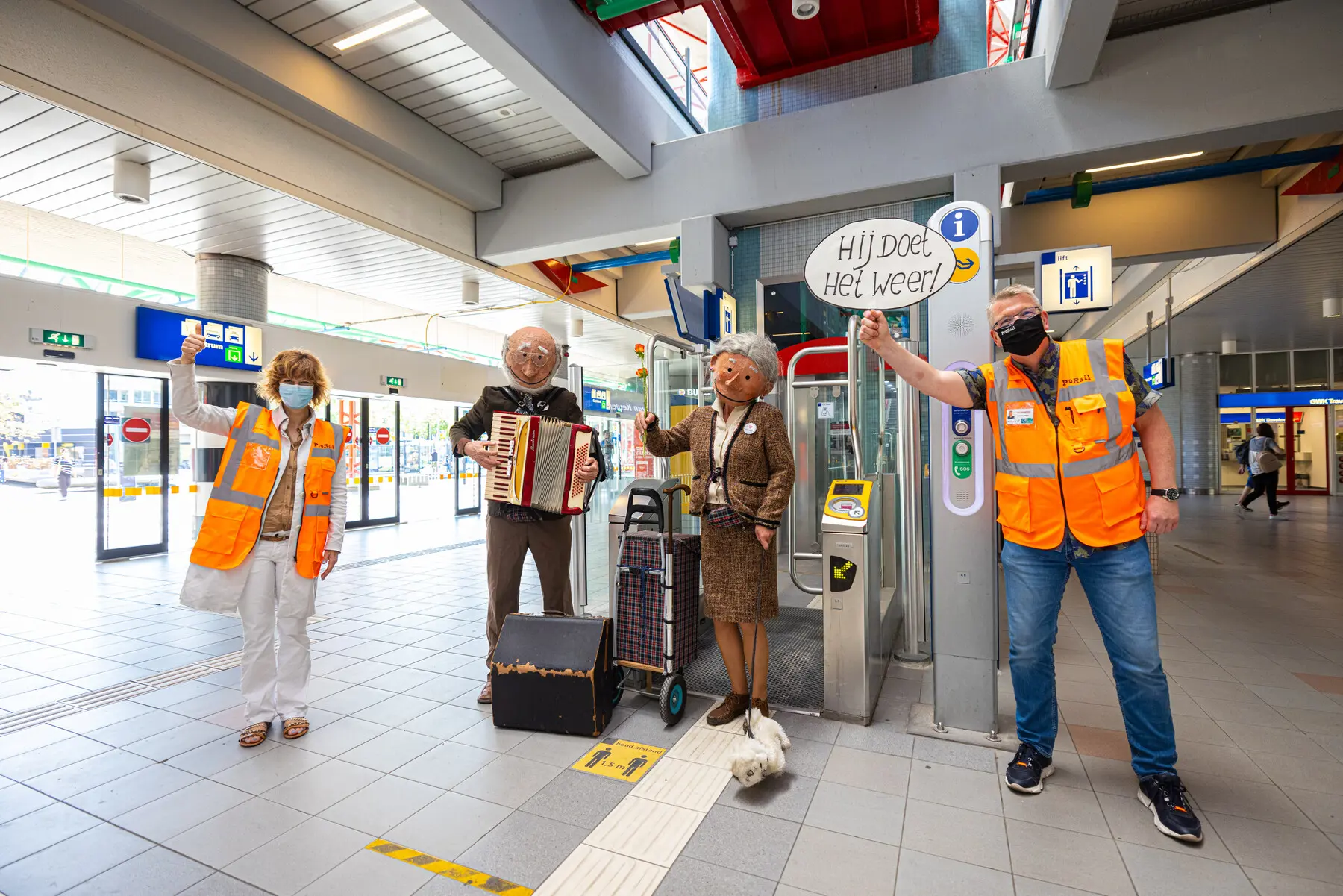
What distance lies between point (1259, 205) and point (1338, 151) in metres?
1.74

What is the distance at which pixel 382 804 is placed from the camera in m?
2.31

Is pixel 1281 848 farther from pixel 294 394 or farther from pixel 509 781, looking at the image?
pixel 294 394

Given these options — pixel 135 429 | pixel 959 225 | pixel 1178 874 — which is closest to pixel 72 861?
pixel 1178 874

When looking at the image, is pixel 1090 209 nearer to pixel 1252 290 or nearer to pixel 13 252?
pixel 1252 290

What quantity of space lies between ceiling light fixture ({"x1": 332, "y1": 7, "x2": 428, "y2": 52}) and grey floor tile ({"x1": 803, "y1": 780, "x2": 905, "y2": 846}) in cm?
434

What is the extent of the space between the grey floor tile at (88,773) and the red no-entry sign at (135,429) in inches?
278

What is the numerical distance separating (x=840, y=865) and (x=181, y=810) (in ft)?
7.35

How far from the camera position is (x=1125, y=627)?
223 cm

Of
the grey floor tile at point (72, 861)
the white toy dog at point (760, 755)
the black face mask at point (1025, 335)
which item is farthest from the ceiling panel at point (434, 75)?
the white toy dog at point (760, 755)

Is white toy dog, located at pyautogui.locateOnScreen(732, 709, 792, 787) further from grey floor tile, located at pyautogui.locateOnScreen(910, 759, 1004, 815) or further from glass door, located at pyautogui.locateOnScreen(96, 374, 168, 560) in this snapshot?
glass door, located at pyautogui.locateOnScreen(96, 374, 168, 560)

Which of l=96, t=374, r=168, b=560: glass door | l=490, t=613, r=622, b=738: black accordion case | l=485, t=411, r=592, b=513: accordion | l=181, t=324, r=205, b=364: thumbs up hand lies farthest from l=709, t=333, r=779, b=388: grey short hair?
l=96, t=374, r=168, b=560: glass door

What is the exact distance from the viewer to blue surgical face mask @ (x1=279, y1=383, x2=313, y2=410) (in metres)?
2.83

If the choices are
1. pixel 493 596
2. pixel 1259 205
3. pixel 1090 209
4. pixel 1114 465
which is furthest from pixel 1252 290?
pixel 493 596

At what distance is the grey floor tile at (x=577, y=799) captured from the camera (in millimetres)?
2207
